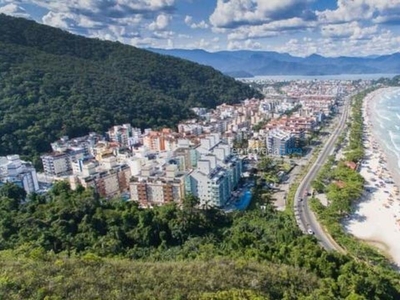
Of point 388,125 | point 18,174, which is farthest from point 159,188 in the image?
point 388,125

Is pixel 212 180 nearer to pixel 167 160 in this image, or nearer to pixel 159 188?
pixel 159 188

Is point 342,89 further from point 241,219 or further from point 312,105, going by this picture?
point 241,219

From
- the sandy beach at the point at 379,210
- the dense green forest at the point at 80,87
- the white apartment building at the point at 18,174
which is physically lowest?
the sandy beach at the point at 379,210

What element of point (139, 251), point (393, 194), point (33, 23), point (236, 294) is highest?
point (33, 23)

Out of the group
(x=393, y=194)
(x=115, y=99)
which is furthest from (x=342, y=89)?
(x=393, y=194)

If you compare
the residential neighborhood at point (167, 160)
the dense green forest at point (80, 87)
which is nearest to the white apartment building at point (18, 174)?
the residential neighborhood at point (167, 160)

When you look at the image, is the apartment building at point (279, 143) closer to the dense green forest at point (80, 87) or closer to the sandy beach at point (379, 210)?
the sandy beach at point (379, 210)

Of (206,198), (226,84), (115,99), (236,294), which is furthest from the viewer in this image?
(226,84)

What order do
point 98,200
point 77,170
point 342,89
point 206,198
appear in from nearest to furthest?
point 98,200
point 206,198
point 77,170
point 342,89
